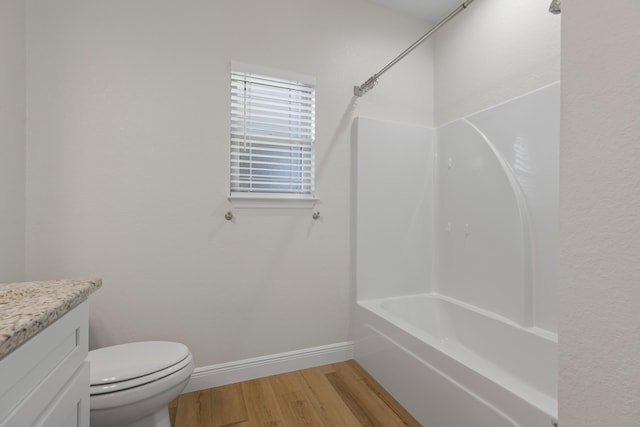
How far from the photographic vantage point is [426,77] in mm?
2367

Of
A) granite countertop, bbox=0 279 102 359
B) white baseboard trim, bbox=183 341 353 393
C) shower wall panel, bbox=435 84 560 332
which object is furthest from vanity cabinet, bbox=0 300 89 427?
shower wall panel, bbox=435 84 560 332

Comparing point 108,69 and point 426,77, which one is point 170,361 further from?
point 426,77

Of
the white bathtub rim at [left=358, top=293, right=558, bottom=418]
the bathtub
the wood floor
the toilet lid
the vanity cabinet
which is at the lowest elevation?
the wood floor

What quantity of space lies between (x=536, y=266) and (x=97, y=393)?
223cm

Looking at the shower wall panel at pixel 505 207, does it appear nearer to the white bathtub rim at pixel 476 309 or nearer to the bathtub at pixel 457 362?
the white bathtub rim at pixel 476 309

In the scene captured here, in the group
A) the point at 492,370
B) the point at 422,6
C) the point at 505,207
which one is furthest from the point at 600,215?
the point at 422,6

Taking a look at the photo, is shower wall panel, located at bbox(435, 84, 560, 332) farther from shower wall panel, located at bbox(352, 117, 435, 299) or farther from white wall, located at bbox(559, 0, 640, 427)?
white wall, located at bbox(559, 0, 640, 427)

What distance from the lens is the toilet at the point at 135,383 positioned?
1.10 metres

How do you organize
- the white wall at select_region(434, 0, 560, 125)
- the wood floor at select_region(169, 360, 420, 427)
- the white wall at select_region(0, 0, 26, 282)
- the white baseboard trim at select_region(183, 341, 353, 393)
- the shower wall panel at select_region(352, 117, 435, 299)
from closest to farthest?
the white wall at select_region(0, 0, 26, 282) < the wood floor at select_region(169, 360, 420, 427) < the white wall at select_region(434, 0, 560, 125) < the white baseboard trim at select_region(183, 341, 353, 393) < the shower wall panel at select_region(352, 117, 435, 299)

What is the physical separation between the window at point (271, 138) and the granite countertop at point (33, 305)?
3.34 feet

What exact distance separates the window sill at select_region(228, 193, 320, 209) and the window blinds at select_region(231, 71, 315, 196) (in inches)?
2.0

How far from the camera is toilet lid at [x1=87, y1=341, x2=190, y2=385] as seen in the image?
3.76 feet

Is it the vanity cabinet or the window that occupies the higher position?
the window

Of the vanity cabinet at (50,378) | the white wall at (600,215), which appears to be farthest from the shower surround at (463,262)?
the vanity cabinet at (50,378)
